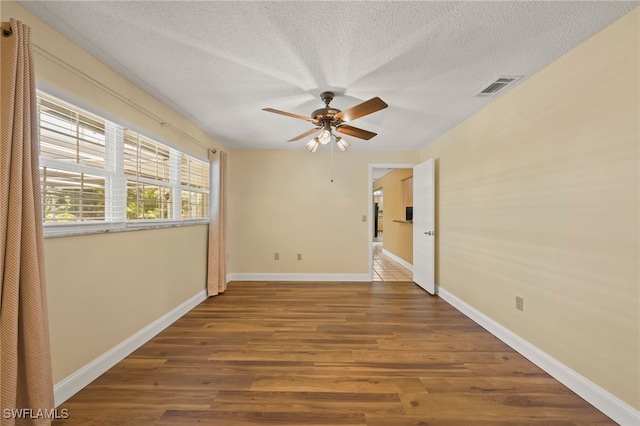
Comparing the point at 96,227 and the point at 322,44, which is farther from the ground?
the point at 322,44

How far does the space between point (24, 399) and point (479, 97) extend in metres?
3.99

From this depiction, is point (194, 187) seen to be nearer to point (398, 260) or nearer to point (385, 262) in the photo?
point (385, 262)

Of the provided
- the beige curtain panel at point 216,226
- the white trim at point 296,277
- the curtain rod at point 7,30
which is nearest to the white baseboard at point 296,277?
the white trim at point 296,277

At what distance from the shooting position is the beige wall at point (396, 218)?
19.3 ft

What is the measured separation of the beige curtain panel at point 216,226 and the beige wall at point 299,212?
0.72m

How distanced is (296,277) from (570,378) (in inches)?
141

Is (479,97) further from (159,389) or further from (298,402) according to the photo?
(159,389)

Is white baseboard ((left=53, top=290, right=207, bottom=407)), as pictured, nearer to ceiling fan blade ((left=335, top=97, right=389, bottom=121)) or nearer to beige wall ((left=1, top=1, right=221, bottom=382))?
beige wall ((left=1, top=1, right=221, bottom=382))

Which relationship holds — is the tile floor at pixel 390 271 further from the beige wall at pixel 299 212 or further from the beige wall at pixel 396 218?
the beige wall at pixel 299 212

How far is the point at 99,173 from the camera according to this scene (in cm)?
197

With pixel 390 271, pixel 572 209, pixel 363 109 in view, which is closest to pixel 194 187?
pixel 363 109

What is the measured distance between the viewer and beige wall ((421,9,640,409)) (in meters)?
1.50

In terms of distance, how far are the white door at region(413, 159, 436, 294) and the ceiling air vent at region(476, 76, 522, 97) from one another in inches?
57.7

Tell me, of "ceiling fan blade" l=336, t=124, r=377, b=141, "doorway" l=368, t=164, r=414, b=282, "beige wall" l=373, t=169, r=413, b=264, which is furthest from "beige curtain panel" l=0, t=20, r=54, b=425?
"beige wall" l=373, t=169, r=413, b=264
